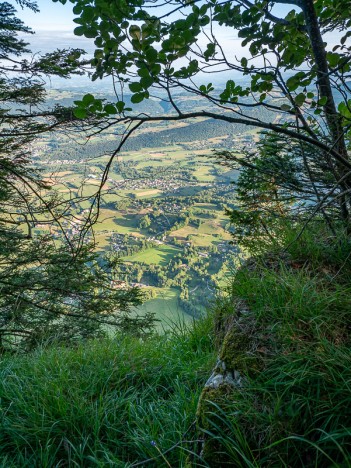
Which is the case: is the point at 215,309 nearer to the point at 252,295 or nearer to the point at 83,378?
the point at 252,295

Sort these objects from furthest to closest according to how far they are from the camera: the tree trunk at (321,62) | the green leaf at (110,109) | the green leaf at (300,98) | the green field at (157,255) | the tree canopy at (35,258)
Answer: the green field at (157,255)
the tree canopy at (35,258)
the tree trunk at (321,62)
the green leaf at (300,98)
the green leaf at (110,109)

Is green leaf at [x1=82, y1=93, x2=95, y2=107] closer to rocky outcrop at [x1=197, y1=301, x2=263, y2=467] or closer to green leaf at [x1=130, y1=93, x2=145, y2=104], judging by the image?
green leaf at [x1=130, y1=93, x2=145, y2=104]

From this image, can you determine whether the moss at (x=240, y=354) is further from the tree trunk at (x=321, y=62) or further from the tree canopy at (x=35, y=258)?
the tree canopy at (x=35, y=258)

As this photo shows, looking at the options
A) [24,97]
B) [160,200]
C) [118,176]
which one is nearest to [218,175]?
[160,200]

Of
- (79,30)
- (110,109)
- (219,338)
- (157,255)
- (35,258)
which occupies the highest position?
(79,30)

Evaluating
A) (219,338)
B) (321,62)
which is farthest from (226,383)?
(321,62)

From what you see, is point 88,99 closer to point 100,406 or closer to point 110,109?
point 110,109

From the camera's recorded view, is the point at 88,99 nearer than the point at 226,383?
Yes

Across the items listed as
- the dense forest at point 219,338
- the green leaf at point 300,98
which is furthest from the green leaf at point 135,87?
the green leaf at point 300,98

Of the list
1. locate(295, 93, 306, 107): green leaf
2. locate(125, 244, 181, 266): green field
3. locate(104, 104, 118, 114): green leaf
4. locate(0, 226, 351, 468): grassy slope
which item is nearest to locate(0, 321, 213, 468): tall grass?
locate(0, 226, 351, 468): grassy slope

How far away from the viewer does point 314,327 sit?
57.7 inches

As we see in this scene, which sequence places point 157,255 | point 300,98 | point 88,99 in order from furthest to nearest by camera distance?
Result: 1. point 157,255
2. point 300,98
3. point 88,99

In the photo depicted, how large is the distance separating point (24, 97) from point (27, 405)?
4.78 metres

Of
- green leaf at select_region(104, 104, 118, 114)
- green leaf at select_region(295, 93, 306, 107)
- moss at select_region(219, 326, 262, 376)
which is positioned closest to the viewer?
green leaf at select_region(104, 104, 118, 114)
